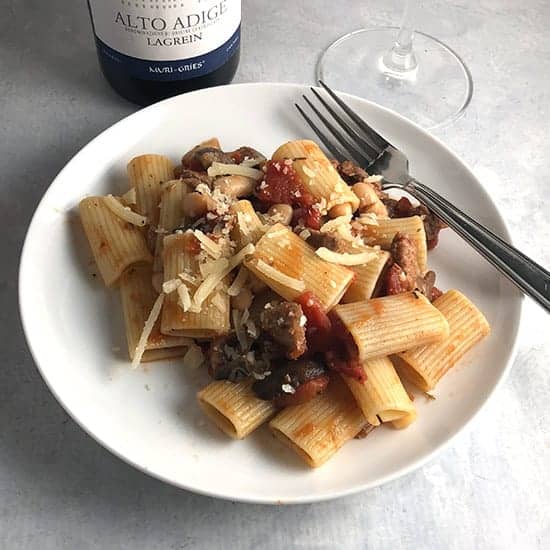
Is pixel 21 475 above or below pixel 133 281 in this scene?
below

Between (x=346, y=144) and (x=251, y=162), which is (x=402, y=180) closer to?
(x=346, y=144)

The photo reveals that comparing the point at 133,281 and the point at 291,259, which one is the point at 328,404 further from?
the point at 133,281

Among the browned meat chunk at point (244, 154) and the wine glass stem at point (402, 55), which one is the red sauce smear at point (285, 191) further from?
the wine glass stem at point (402, 55)

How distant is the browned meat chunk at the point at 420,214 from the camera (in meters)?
1.44

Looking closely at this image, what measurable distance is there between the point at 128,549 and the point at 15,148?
956 mm

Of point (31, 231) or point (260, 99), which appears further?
point (260, 99)

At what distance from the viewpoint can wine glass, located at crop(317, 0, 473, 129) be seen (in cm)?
192

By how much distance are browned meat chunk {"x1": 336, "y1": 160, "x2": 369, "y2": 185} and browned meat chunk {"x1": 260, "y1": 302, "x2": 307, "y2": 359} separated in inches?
15.6

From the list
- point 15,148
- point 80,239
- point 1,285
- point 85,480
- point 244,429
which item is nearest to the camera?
point 244,429

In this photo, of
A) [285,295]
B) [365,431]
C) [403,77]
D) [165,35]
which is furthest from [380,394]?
[403,77]

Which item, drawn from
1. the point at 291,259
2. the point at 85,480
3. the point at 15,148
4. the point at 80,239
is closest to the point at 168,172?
the point at 80,239

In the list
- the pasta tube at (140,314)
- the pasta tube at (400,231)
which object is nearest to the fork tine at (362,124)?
the pasta tube at (400,231)

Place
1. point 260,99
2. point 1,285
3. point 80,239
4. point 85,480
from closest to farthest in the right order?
point 85,480
point 80,239
point 1,285
point 260,99

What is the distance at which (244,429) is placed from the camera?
118cm
